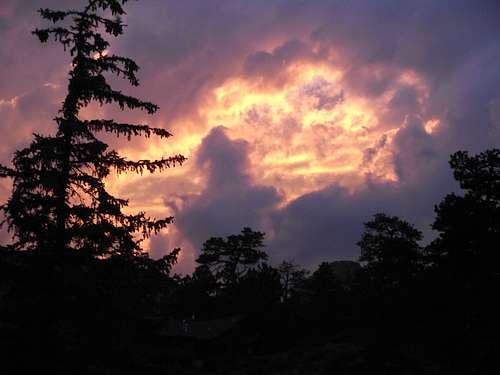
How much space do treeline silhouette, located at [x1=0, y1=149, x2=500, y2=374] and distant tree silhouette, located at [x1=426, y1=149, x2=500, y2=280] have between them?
0.23 feet

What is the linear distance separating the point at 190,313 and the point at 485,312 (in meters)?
35.0

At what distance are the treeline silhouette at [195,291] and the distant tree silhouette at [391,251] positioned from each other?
182mm

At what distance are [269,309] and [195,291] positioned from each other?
1315 cm

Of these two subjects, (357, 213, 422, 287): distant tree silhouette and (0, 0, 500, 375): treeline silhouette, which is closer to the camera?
(0, 0, 500, 375): treeline silhouette

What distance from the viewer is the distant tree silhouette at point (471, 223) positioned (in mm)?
27128

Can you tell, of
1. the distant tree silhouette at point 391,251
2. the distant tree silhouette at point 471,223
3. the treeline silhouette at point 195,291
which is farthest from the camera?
the distant tree silhouette at point 391,251

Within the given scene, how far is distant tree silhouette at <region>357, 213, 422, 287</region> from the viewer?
41.0 meters

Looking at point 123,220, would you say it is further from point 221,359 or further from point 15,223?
point 221,359

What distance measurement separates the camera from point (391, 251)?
41.4m

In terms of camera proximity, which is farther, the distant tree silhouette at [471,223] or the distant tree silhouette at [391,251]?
the distant tree silhouette at [391,251]

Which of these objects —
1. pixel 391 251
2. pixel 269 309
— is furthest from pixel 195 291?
pixel 391 251

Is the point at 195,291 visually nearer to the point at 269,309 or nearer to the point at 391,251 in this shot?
the point at 269,309

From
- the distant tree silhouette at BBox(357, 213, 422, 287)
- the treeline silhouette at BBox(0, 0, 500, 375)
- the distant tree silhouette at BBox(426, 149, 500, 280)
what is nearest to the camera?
the treeline silhouette at BBox(0, 0, 500, 375)

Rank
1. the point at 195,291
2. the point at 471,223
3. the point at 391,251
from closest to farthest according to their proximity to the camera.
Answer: the point at 471,223, the point at 391,251, the point at 195,291
